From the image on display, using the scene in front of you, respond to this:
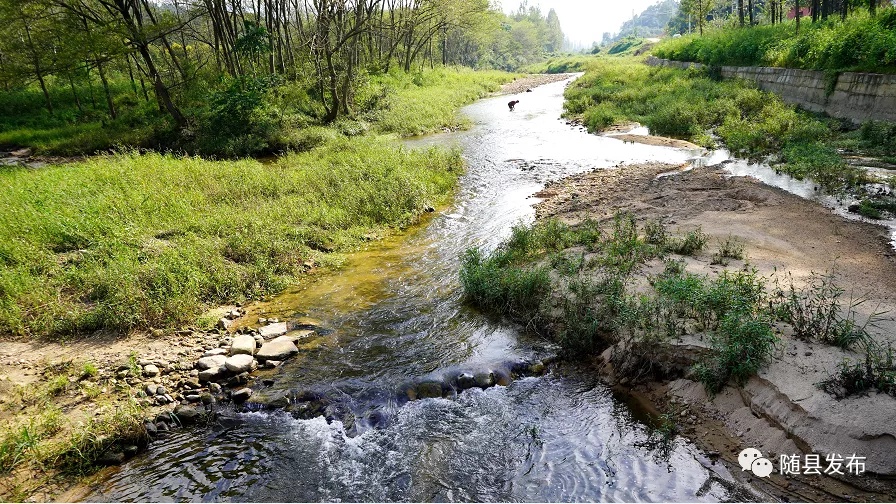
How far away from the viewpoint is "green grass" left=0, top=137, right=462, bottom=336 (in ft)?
25.1

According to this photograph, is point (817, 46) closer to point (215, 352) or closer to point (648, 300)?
point (648, 300)

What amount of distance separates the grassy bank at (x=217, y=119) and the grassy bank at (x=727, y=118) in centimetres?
996

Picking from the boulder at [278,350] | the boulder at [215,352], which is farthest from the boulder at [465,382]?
the boulder at [215,352]

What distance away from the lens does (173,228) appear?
1023 cm

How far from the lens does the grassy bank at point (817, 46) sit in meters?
15.9

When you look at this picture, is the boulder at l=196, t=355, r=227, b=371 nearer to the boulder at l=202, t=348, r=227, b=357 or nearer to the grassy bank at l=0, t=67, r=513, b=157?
the boulder at l=202, t=348, r=227, b=357

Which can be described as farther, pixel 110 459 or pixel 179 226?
pixel 179 226

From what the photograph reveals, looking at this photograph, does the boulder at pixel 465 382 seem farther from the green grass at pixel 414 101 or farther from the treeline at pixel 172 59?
the green grass at pixel 414 101

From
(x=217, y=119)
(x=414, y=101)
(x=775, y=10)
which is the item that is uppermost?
(x=775, y=10)

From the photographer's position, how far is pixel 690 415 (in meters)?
5.44

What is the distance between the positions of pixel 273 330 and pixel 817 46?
2429 cm

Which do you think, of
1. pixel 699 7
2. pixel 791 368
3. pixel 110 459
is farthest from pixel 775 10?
pixel 110 459

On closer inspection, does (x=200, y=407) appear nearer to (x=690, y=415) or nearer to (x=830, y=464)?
(x=690, y=415)

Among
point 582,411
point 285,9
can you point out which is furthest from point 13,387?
point 285,9
